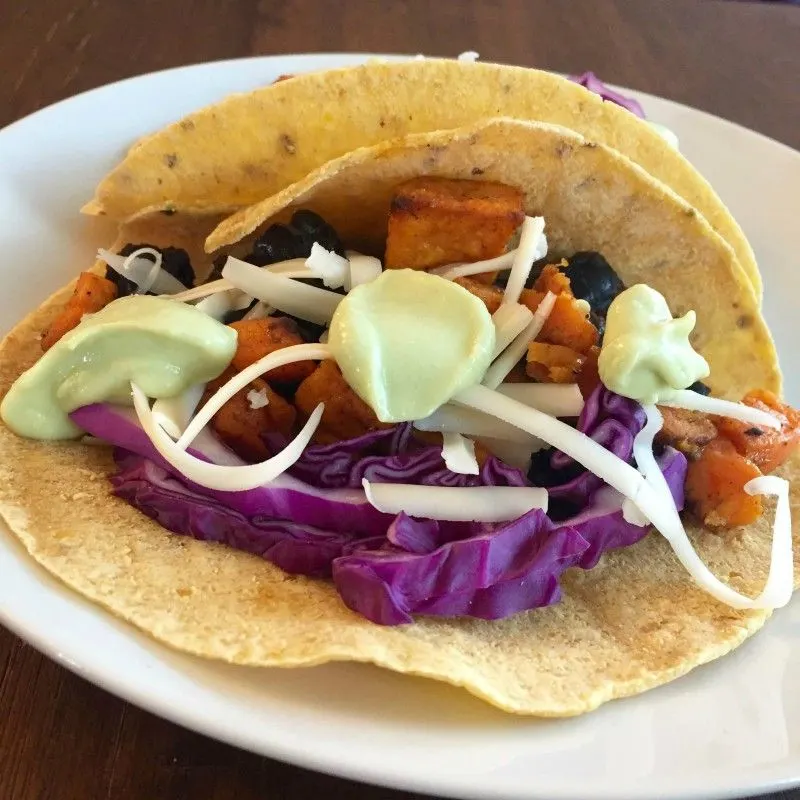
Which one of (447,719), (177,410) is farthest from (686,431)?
(177,410)

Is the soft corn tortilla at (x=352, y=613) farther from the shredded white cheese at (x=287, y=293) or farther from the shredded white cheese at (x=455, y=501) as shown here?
the shredded white cheese at (x=287, y=293)

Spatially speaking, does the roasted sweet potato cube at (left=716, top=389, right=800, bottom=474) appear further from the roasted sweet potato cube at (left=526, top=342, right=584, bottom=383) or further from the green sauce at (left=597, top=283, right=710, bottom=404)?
the roasted sweet potato cube at (left=526, top=342, right=584, bottom=383)

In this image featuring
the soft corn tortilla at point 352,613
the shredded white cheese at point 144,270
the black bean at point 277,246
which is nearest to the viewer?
the soft corn tortilla at point 352,613

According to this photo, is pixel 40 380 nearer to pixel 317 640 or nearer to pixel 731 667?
pixel 317 640

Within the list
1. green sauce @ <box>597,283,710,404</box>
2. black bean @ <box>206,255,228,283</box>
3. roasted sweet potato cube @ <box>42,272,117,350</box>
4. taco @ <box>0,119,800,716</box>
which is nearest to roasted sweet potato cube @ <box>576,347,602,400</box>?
taco @ <box>0,119,800,716</box>

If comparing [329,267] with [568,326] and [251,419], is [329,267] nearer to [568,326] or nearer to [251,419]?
[251,419]

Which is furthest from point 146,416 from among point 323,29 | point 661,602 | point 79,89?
point 323,29

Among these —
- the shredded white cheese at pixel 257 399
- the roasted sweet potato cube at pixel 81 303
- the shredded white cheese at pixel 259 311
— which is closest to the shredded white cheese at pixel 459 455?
the shredded white cheese at pixel 257 399
